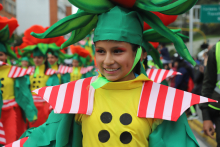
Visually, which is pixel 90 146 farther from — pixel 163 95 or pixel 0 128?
pixel 0 128

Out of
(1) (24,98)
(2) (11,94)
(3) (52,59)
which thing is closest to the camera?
(2) (11,94)

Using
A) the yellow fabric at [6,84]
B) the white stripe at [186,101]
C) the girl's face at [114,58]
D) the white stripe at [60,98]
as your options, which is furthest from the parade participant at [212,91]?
the yellow fabric at [6,84]

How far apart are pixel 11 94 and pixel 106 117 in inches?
139

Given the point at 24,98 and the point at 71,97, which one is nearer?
the point at 71,97

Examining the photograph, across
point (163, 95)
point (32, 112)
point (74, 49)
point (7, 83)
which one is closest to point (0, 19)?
point (7, 83)

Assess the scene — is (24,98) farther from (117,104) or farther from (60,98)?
(117,104)

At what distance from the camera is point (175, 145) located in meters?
1.85

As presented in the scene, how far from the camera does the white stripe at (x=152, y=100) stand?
1938 mm

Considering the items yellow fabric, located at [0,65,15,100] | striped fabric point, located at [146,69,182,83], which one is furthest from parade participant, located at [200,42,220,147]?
yellow fabric, located at [0,65,15,100]

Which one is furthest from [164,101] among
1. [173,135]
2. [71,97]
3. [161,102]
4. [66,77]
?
[66,77]

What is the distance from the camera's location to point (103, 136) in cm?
196

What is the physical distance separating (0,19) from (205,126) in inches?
150

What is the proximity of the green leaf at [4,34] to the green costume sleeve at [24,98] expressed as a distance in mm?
777

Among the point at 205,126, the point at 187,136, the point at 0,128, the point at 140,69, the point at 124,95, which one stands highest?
the point at 140,69
